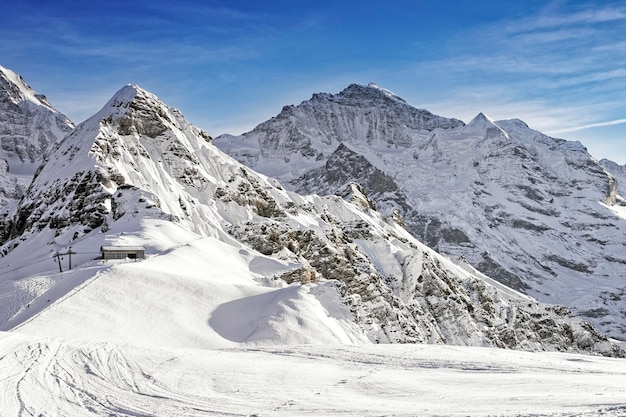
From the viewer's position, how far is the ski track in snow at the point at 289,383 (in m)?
17.9

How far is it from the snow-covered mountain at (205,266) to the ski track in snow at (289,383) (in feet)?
33.8

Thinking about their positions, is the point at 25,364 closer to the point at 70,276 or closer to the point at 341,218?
the point at 70,276

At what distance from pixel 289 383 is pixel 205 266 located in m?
31.8

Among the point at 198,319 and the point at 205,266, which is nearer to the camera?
the point at 198,319

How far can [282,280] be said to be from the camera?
5741cm

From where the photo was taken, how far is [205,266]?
52344 mm

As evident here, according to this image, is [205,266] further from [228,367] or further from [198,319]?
[228,367]

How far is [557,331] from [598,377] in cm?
9598

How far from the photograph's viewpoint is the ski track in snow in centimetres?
1789

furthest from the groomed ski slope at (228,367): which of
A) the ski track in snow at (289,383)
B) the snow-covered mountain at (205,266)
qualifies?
the snow-covered mountain at (205,266)

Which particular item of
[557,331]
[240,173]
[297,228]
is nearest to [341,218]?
[240,173]

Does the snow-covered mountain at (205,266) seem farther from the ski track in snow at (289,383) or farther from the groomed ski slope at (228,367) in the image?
the ski track in snow at (289,383)

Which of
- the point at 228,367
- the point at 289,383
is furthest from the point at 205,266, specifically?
the point at 289,383

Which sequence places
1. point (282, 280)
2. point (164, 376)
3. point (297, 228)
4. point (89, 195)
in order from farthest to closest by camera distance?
point (297, 228) → point (89, 195) → point (282, 280) → point (164, 376)
